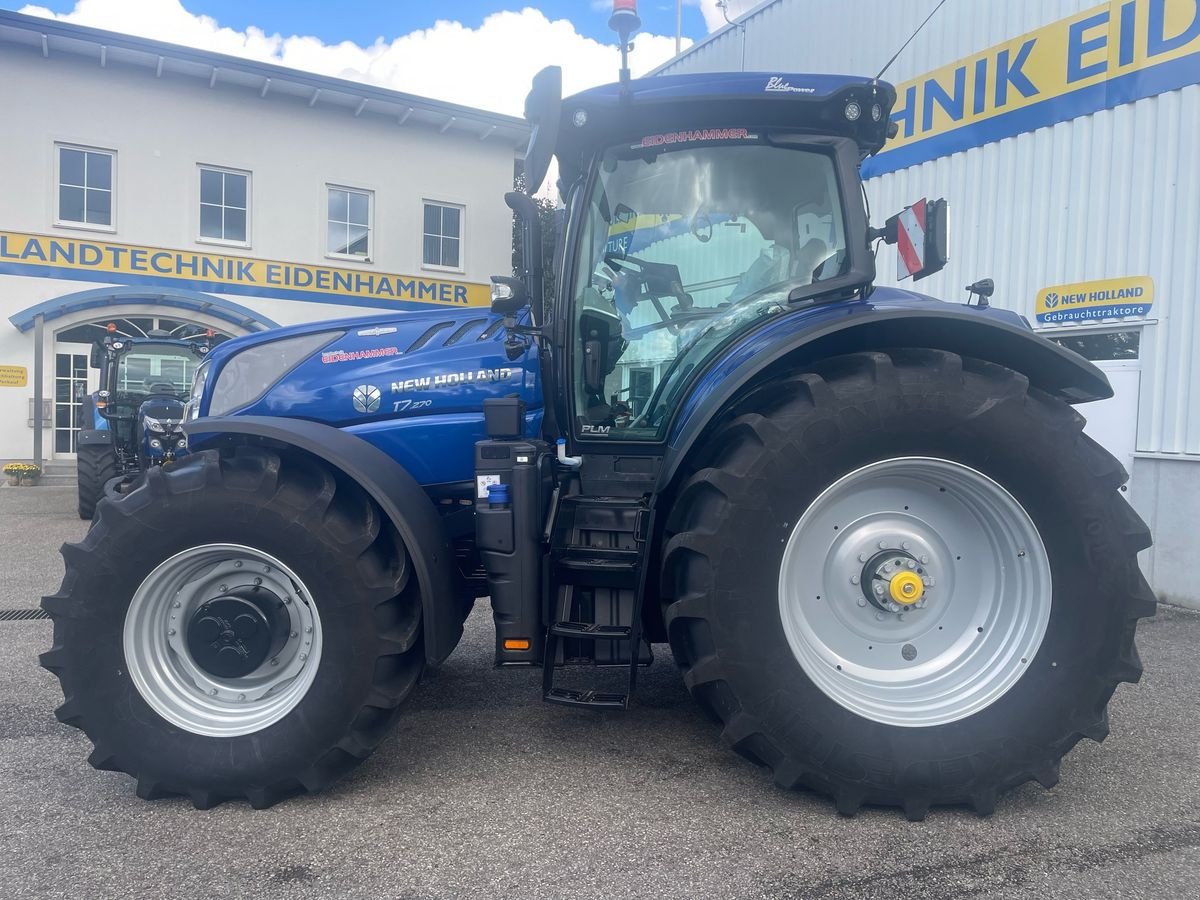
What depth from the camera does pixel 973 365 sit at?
2842 millimetres

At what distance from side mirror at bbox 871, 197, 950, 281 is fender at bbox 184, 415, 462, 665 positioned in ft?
6.49

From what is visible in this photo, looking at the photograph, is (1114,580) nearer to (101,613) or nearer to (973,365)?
(973,365)

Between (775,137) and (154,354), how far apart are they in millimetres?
9771

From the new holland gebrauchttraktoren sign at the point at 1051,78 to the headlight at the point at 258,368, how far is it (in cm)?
365

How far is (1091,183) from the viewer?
6.39 meters

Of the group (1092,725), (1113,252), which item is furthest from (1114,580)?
(1113,252)

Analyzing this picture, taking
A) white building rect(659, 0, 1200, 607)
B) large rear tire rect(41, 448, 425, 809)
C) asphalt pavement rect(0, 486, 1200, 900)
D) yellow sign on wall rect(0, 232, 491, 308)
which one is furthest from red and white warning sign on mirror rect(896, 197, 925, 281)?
yellow sign on wall rect(0, 232, 491, 308)

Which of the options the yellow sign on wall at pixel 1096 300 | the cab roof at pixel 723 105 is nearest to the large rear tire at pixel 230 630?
the cab roof at pixel 723 105

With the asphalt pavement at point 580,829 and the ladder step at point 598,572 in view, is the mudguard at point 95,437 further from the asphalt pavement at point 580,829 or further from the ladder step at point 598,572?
the ladder step at point 598,572

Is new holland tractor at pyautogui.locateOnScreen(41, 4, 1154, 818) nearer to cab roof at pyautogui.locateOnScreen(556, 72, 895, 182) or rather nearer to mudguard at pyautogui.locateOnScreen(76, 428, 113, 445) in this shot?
cab roof at pyautogui.locateOnScreen(556, 72, 895, 182)

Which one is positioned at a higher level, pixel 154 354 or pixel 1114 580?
pixel 154 354

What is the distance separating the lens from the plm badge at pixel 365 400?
3.35m

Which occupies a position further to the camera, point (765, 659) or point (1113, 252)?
point (1113, 252)

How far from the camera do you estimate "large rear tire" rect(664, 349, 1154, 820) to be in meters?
2.67
